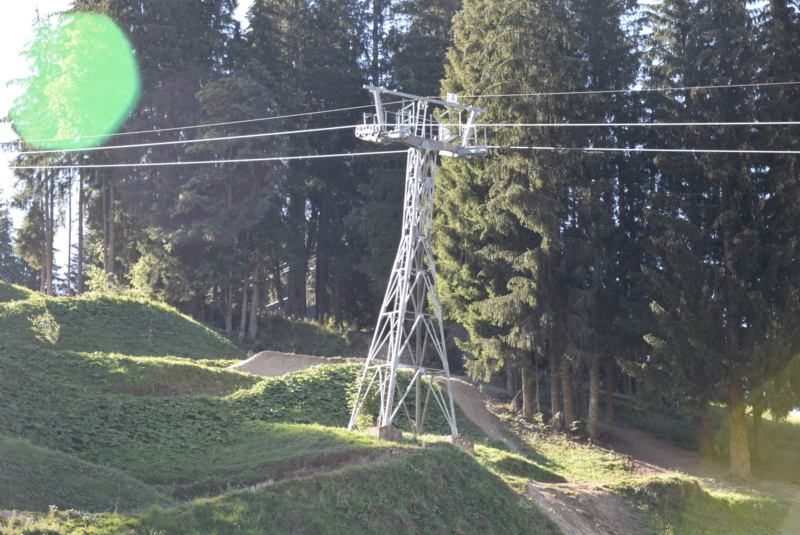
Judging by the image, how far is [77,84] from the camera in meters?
42.0

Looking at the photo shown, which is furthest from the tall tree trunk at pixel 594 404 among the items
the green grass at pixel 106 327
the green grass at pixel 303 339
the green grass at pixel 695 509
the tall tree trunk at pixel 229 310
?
the tall tree trunk at pixel 229 310

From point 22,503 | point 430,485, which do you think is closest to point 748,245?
point 430,485

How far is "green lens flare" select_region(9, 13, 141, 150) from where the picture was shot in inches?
1647

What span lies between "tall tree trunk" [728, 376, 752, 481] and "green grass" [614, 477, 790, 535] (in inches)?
87.2

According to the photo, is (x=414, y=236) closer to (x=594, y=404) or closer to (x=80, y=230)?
(x=594, y=404)

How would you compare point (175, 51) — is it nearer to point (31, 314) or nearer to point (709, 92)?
point (31, 314)

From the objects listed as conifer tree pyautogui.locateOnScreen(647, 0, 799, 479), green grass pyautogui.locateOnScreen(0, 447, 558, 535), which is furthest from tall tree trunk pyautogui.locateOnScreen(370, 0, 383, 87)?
green grass pyautogui.locateOnScreen(0, 447, 558, 535)

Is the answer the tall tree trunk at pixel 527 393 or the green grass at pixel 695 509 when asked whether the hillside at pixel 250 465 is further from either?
the tall tree trunk at pixel 527 393

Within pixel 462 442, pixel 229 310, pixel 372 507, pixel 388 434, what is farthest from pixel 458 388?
pixel 229 310

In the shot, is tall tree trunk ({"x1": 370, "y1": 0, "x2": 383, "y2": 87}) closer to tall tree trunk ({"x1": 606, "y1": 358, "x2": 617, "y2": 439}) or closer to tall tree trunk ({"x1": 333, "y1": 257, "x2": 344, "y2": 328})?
tall tree trunk ({"x1": 333, "y1": 257, "x2": 344, "y2": 328})

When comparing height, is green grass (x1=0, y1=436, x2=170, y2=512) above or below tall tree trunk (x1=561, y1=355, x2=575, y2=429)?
above

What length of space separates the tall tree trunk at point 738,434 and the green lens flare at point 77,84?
1252 inches

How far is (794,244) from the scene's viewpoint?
25.1 meters

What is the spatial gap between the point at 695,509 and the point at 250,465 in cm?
1214
